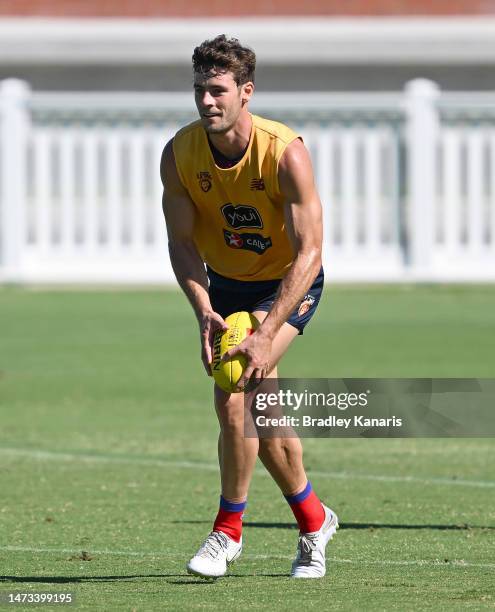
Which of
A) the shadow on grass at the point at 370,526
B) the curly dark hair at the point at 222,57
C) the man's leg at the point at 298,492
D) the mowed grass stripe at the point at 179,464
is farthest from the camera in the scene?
the mowed grass stripe at the point at 179,464

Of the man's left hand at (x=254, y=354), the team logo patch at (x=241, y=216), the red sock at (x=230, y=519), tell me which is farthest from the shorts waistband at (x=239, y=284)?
the red sock at (x=230, y=519)

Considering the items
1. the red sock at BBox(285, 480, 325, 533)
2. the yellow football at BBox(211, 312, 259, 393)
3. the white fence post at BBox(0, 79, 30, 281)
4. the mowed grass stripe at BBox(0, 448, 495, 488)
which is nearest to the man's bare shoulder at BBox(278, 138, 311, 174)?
the yellow football at BBox(211, 312, 259, 393)

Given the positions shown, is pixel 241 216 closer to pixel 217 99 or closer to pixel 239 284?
pixel 239 284

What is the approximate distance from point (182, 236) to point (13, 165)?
14368 millimetres

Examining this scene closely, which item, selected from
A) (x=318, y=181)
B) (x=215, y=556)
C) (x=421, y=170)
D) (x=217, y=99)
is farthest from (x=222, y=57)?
(x=421, y=170)

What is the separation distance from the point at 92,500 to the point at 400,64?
17277 millimetres

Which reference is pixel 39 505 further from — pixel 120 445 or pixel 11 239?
pixel 11 239

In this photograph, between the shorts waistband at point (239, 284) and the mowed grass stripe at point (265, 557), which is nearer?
the mowed grass stripe at point (265, 557)

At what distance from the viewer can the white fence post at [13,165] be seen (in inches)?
842

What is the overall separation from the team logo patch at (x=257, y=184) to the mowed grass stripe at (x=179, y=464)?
3.16 m

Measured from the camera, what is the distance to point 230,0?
84.1ft

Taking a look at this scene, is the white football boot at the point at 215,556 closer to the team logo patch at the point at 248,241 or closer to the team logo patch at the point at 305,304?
the team logo patch at the point at 305,304

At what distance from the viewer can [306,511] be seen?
24.2ft

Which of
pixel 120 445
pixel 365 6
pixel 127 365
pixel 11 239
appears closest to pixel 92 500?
pixel 120 445
